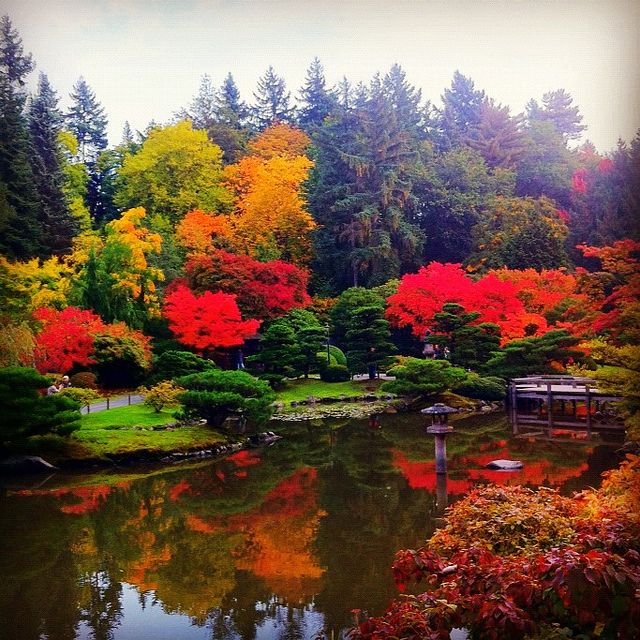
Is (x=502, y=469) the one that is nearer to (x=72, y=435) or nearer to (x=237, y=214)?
(x=72, y=435)

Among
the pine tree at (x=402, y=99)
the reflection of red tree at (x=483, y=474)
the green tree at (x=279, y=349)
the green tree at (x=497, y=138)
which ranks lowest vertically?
the reflection of red tree at (x=483, y=474)

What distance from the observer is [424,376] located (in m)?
13.0

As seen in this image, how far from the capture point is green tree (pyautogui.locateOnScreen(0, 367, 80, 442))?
27.2ft

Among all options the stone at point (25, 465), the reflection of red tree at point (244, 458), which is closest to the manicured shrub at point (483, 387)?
the reflection of red tree at point (244, 458)

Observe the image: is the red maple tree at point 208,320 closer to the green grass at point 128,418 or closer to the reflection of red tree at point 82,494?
the green grass at point 128,418

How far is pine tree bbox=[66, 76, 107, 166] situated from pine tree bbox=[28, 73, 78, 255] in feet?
8.65

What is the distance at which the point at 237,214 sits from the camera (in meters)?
19.6

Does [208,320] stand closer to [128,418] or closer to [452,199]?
[128,418]

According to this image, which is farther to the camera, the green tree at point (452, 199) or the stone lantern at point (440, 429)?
the green tree at point (452, 199)

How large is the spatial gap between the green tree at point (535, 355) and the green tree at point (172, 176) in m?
9.50

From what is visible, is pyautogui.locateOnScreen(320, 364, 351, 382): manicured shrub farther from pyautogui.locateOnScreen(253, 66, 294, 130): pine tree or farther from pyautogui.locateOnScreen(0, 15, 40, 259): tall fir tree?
pyautogui.locateOnScreen(253, 66, 294, 130): pine tree

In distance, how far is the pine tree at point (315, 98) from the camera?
79.8ft

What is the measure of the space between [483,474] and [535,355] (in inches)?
239

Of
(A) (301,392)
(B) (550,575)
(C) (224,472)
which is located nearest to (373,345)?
(A) (301,392)
